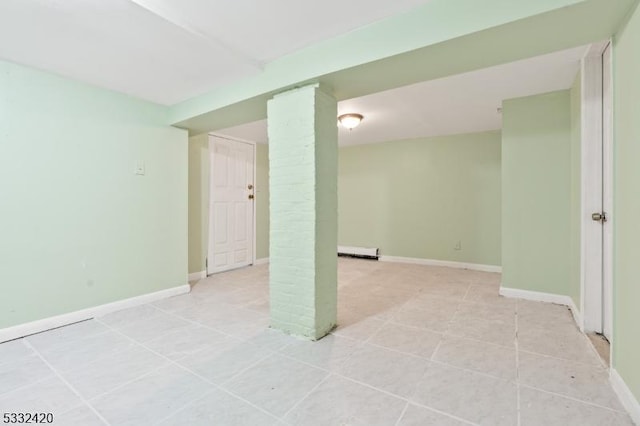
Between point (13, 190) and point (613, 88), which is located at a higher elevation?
point (613, 88)

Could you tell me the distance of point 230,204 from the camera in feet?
15.2

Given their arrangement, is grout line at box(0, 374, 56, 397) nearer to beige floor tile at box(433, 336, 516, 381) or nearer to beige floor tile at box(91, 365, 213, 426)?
beige floor tile at box(91, 365, 213, 426)

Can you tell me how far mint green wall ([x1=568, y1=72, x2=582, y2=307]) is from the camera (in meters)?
2.46

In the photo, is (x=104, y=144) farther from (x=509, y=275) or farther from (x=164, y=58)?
(x=509, y=275)

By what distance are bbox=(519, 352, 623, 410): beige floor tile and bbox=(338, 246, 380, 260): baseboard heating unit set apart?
11.6 feet

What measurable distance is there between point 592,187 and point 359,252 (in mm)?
3717

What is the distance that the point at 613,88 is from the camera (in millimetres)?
1552

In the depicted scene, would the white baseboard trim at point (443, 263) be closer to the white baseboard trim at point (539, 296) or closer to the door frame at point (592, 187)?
the white baseboard trim at point (539, 296)

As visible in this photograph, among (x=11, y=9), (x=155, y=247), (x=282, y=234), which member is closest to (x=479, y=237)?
(x=282, y=234)

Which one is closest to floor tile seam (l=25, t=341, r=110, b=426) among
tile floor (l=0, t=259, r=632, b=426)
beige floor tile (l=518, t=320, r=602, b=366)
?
tile floor (l=0, t=259, r=632, b=426)

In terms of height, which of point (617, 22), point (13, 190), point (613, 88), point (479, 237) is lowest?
point (479, 237)

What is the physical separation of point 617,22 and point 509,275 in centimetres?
245

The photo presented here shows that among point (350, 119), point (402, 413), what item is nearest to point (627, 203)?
point (402, 413)

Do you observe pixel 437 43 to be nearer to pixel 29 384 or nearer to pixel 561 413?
pixel 561 413
